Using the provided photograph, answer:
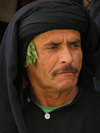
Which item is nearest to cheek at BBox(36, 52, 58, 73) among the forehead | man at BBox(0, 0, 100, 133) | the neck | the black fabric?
man at BBox(0, 0, 100, 133)

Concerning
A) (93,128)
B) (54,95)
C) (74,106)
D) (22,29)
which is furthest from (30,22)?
(93,128)

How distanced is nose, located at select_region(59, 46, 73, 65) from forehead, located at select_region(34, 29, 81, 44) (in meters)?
0.08

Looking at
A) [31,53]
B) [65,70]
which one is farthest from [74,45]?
[31,53]

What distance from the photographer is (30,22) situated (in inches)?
76.2

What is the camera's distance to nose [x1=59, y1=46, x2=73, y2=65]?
1878mm

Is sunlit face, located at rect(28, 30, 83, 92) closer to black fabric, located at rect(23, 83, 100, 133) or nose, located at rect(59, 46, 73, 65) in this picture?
nose, located at rect(59, 46, 73, 65)

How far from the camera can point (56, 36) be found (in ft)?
6.36

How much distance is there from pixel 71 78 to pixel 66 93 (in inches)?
7.9

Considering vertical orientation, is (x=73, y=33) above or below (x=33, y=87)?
above

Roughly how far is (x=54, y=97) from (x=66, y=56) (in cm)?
40

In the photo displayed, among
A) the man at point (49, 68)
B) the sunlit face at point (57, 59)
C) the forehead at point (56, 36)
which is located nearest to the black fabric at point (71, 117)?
the man at point (49, 68)

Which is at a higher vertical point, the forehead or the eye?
the forehead

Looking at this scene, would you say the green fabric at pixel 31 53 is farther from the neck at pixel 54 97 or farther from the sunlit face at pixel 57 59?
the neck at pixel 54 97

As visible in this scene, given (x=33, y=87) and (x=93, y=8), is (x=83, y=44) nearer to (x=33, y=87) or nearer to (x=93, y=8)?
(x=93, y=8)
